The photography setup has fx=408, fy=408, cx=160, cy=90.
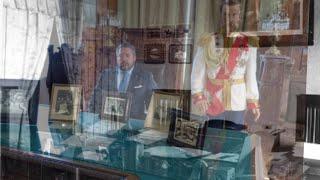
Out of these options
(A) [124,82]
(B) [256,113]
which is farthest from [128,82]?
(B) [256,113]

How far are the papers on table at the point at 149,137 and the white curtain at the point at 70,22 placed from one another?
40 cm

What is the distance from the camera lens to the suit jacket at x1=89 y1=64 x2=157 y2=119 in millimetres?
1458

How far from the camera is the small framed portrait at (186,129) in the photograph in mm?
1346

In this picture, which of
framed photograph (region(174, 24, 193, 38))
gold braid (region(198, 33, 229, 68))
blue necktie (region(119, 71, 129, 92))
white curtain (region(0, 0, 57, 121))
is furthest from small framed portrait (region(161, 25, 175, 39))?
white curtain (region(0, 0, 57, 121))

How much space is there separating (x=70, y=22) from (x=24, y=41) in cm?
18

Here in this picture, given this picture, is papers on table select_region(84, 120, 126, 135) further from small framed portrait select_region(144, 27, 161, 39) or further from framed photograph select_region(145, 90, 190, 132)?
small framed portrait select_region(144, 27, 161, 39)

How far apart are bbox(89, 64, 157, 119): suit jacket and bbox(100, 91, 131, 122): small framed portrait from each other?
0.05ft

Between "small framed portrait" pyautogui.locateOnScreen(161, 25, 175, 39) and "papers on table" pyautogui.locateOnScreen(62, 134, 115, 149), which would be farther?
"papers on table" pyautogui.locateOnScreen(62, 134, 115, 149)

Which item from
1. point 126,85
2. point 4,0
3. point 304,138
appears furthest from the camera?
point 126,85

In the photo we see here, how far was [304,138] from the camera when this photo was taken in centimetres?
101

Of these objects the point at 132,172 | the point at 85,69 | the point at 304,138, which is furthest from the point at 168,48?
Result: the point at 304,138

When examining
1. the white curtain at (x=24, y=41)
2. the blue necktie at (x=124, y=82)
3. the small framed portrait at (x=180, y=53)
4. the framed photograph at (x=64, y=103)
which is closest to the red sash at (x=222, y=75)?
the small framed portrait at (x=180, y=53)

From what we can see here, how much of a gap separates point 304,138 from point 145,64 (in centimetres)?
64

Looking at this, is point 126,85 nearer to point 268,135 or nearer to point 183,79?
point 183,79
